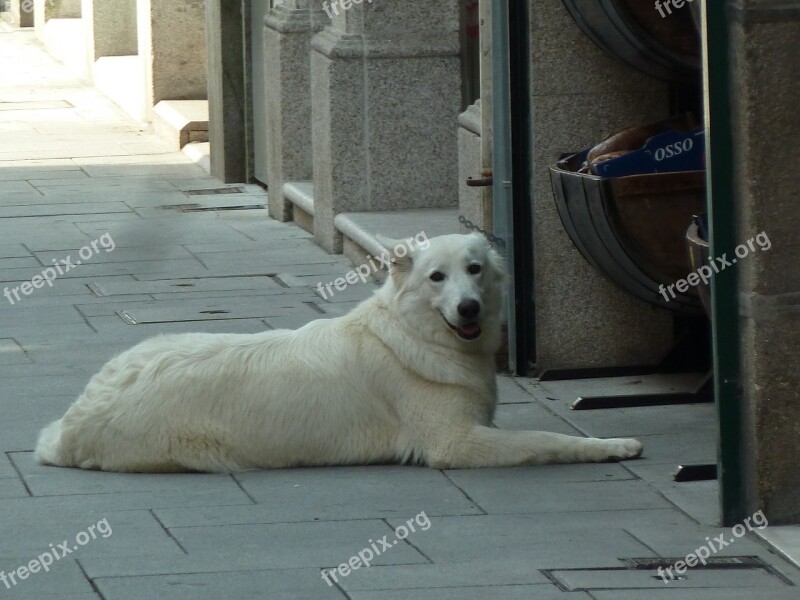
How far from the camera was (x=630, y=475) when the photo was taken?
6.14m

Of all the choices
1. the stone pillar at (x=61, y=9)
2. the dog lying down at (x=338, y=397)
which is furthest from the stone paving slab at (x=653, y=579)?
the stone pillar at (x=61, y=9)

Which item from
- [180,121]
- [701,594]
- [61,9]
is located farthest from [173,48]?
[701,594]

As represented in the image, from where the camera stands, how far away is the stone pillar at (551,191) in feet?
24.8

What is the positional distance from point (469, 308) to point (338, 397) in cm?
60

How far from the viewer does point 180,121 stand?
15.8 meters

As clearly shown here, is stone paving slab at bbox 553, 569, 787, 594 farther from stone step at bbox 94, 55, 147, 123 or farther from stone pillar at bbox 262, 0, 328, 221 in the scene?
stone step at bbox 94, 55, 147, 123

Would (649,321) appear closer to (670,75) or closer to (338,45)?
(670,75)

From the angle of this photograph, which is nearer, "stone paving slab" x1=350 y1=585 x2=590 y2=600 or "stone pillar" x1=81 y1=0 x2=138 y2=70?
"stone paving slab" x1=350 y1=585 x2=590 y2=600

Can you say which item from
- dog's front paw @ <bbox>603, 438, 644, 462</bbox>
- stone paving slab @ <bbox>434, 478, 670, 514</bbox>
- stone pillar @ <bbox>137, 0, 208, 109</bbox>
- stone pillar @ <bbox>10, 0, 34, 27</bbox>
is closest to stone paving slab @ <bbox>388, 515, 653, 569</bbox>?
stone paving slab @ <bbox>434, 478, 670, 514</bbox>

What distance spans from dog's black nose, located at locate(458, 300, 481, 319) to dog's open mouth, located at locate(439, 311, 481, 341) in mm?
64

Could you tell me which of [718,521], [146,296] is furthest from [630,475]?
[146,296]

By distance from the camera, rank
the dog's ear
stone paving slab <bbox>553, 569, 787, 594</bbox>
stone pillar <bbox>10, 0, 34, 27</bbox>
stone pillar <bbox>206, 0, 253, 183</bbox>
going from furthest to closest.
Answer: stone pillar <bbox>10, 0, 34, 27</bbox>
stone pillar <bbox>206, 0, 253, 183</bbox>
the dog's ear
stone paving slab <bbox>553, 569, 787, 594</bbox>

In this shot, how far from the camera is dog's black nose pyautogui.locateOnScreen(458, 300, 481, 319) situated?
20.1ft

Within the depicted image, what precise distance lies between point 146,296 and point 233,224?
8.41ft
